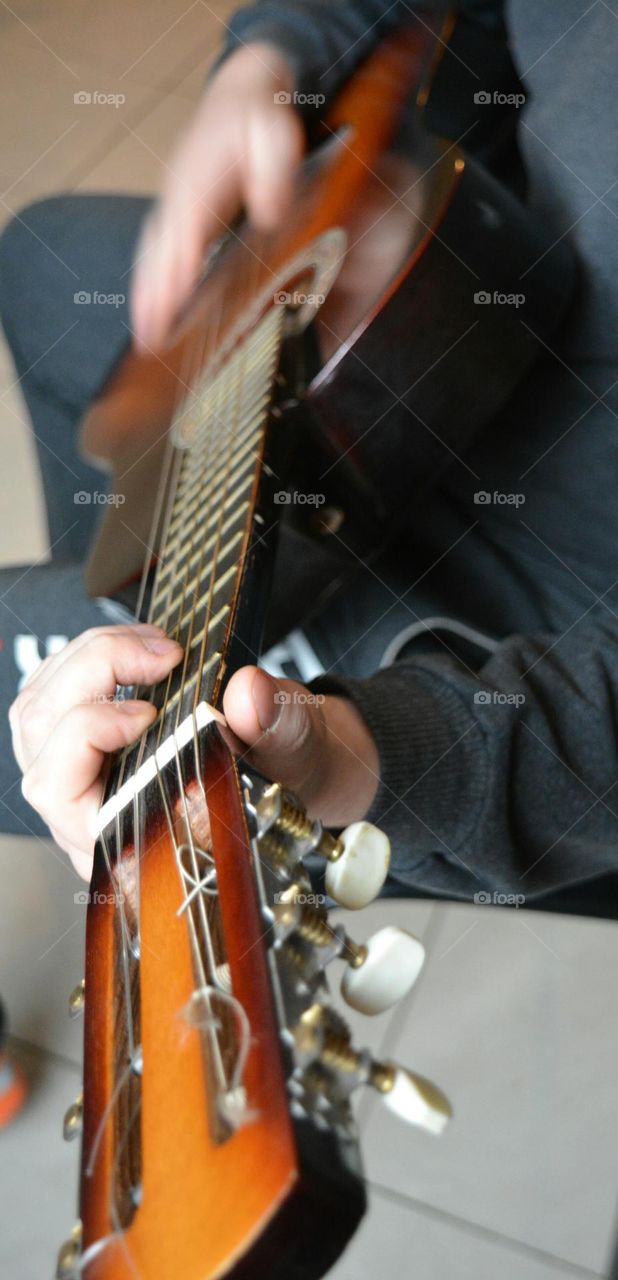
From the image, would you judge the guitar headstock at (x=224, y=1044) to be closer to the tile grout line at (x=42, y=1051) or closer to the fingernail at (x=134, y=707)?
the fingernail at (x=134, y=707)

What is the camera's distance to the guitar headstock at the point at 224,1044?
0.21 m

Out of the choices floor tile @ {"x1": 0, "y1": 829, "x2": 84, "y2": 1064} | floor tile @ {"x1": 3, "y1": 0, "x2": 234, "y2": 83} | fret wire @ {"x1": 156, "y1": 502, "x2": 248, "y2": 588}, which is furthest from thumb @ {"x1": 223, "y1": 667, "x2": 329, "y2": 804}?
floor tile @ {"x1": 3, "y1": 0, "x2": 234, "y2": 83}

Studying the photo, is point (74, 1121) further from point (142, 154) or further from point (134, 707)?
point (142, 154)

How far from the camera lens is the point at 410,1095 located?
0.77 feet

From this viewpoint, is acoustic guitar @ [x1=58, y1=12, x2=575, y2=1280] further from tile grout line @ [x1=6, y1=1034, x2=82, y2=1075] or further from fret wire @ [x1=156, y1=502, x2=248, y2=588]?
tile grout line @ [x1=6, y1=1034, x2=82, y2=1075]

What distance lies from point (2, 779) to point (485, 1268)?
0.59 meters

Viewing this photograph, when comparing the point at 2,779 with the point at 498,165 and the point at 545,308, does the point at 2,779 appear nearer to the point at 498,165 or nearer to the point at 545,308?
the point at 545,308

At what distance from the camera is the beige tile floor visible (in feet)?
2.72

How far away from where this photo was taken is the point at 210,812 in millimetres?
312

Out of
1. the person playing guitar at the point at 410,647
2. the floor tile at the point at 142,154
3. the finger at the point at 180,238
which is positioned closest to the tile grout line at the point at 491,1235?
the person playing guitar at the point at 410,647

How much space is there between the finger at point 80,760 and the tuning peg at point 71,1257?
17 cm

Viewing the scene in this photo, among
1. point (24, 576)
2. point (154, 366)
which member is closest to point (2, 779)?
point (24, 576)

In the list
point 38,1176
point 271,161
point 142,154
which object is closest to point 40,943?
point 38,1176

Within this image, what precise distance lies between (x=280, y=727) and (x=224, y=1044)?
162 mm
